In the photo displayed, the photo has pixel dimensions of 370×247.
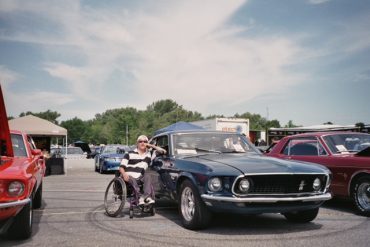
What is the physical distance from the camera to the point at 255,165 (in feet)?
17.8

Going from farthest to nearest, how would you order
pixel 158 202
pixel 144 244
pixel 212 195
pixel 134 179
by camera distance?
pixel 158 202 < pixel 134 179 < pixel 212 195 < pixel 144 244

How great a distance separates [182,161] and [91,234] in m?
1.69

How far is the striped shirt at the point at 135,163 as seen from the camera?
689cm

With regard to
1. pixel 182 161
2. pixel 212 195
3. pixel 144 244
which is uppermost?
pixel 182 161

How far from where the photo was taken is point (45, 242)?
16.2 ft

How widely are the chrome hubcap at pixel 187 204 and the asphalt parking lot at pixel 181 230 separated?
0.23 meters

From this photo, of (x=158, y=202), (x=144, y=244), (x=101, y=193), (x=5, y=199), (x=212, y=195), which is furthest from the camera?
(x=101, y=193)

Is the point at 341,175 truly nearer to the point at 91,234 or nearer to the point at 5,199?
the point at 91,234

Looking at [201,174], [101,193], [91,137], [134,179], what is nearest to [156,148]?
[134,179]

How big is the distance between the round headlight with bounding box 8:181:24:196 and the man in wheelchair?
229cm

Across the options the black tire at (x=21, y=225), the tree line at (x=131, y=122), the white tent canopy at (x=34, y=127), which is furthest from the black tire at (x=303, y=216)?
the tree line at (x=131, y=122)

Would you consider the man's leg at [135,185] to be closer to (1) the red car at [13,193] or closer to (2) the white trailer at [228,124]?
(1) the red car at [13,193]

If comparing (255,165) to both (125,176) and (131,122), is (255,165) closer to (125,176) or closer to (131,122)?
(125,176)

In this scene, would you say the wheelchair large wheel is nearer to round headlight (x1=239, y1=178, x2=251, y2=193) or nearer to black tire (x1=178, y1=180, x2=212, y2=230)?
black tire (x1=178, y1=180, x2=212, y2=230)
